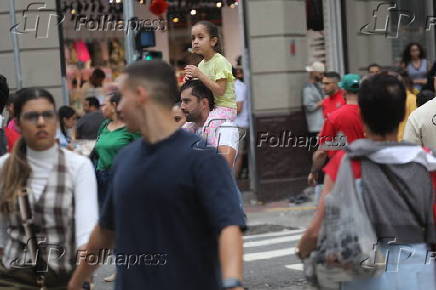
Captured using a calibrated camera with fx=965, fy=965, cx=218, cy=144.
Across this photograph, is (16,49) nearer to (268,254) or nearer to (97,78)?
(97,78)

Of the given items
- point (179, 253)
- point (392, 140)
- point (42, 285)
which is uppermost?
Result: point (392, 140)

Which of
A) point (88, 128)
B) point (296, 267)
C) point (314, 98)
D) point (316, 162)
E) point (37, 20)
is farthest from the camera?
point (314, 98)

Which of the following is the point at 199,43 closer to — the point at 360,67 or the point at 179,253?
the point at 179,253

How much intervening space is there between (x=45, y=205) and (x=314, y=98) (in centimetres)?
1162

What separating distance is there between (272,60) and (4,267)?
11523 mm

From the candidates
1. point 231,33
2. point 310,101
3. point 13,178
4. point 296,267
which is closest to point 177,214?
point 13,178

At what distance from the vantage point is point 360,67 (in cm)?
1736

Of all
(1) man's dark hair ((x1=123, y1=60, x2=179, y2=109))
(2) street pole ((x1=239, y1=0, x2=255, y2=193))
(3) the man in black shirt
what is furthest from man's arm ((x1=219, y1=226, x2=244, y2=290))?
(2) street pole ((x1=239, y1=0, x2=255, y2=193))

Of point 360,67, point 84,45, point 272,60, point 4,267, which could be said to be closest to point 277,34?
point 272,60

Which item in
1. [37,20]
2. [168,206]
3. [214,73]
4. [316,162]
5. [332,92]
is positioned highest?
[37,20]

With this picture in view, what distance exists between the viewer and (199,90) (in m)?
7.96

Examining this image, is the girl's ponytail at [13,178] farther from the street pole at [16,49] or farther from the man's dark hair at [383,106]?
the street pole at [16,49]

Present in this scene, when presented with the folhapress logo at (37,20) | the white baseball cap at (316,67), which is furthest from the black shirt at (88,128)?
the white baseball cap at (316,67)

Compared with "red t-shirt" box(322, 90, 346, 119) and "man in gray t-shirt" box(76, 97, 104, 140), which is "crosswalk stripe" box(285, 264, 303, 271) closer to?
"man in gray t-shirt" box(76, 97, 104, 140)
